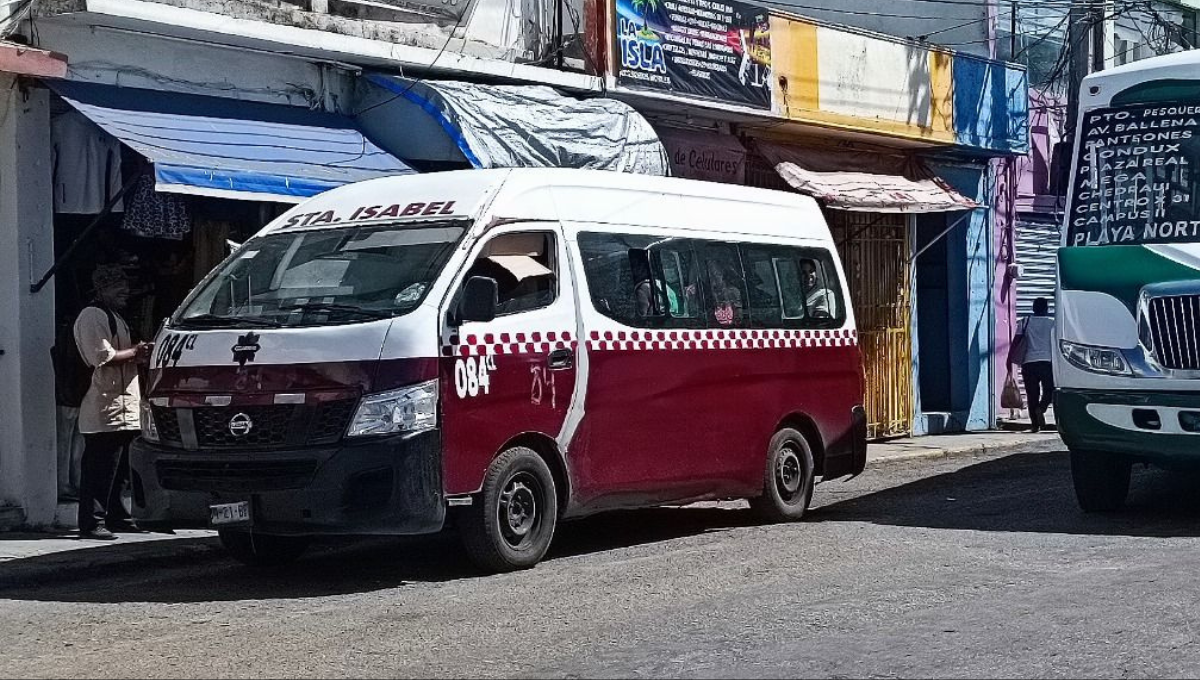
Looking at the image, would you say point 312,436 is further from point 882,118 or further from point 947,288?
point 947,288

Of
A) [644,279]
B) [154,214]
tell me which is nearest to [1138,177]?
[644,279]

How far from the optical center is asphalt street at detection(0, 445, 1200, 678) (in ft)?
23.3

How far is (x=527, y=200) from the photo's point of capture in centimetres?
1021

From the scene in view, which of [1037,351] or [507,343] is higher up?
[507,343]

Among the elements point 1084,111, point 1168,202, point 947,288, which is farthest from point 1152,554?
point 947,288

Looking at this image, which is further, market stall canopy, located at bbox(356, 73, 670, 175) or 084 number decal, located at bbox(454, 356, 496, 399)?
market stall canopy, located at bbox(356, 73, 670, 175)

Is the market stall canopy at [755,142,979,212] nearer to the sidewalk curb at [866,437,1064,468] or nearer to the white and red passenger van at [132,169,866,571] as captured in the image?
the sidewalk curb at [866,437,1064,468]

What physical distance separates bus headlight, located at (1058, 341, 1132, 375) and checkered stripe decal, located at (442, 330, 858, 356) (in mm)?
1809

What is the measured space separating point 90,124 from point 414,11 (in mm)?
3597

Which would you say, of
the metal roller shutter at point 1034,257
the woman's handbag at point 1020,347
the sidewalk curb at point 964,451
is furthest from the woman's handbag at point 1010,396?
the sidewalk curb at point 964,451

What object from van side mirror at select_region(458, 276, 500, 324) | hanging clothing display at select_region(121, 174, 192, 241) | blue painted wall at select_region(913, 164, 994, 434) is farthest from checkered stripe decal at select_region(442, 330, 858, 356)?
blue painted wall at select_region(913, 164, 994, 434)

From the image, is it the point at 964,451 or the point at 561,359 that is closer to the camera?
the point at 561,359

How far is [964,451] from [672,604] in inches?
452

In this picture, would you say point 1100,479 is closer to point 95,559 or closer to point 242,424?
point 242,424
